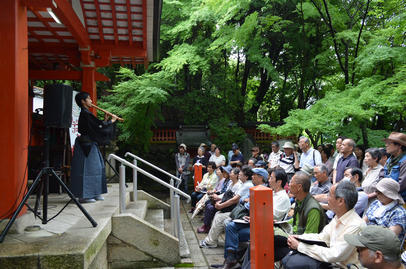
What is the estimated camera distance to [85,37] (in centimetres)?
713

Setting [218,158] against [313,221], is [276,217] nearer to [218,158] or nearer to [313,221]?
[313,221]

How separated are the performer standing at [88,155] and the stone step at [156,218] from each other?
1.43m

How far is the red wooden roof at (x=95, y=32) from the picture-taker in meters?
6.35

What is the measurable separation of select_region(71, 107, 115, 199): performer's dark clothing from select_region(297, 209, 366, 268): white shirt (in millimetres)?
3154

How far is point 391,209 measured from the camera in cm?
346

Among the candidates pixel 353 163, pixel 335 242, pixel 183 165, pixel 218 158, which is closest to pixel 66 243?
pixel 335 242

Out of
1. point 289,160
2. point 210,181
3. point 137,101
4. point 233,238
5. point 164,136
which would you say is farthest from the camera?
point 164,136

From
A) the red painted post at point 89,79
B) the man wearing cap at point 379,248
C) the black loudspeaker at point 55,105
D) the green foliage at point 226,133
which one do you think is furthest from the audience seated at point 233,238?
the green foliage at point 226,133

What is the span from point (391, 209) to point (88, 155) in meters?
3.95

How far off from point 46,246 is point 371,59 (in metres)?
7.54

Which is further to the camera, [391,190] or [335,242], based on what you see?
[391,190]

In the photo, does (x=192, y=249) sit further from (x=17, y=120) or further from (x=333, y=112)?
(x=333, y=112)

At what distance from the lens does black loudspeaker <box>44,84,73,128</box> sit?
→ 386cm

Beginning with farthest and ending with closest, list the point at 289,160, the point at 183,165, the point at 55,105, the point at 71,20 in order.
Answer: the point at 183,165, the point at 289,160, the point at 71,20, the point at 55,105
